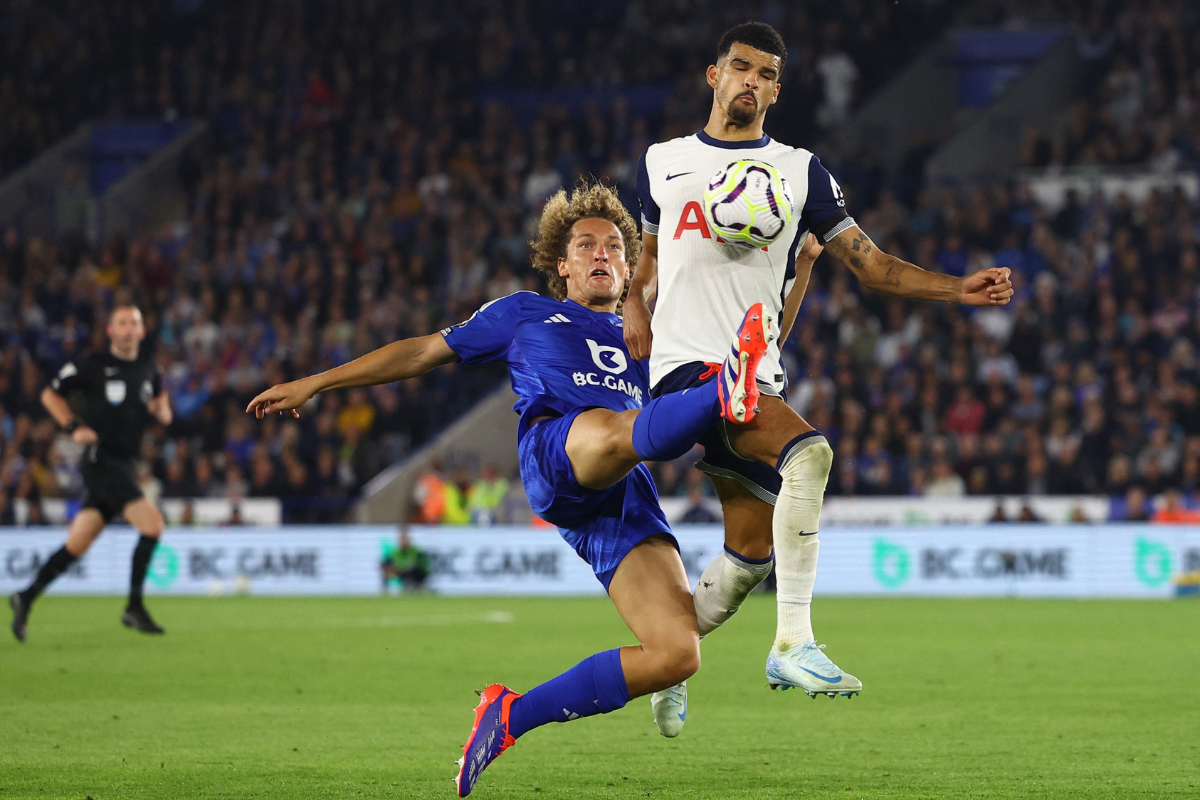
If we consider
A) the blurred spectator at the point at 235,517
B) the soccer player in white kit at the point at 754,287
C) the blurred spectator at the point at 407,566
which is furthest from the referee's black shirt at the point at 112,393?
the blurred spectator at the point at 235,517

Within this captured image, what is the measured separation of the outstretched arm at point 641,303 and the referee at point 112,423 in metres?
6.80

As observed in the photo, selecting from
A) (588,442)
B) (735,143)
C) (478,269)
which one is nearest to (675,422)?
(588,442)

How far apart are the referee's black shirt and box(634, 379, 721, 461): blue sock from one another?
769cm

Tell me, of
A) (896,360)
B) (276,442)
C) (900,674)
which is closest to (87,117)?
(276,442)

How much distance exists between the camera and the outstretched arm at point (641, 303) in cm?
575

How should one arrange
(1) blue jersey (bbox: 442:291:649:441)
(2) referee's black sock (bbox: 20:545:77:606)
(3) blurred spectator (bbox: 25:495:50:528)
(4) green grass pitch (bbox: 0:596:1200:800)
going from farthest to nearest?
(3) blurred spectator (bbox: 25:495:50:528)
(2) referee's black sock (bbox: 20:545:77:606)
(4) green grass pitch (bbox: 0:596:1200:800)
(1) blue jersey (bbox: 442:291:649:441)

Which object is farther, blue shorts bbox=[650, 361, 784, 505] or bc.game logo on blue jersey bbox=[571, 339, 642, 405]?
bc.game logo on blue jersey bbox=[571, 339, 642, 405]

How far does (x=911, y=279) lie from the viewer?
17.4ft

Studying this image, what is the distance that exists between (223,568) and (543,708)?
14.2 meters

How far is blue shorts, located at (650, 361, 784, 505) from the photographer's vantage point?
556cm

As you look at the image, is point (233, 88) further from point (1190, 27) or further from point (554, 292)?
point (554, 292)

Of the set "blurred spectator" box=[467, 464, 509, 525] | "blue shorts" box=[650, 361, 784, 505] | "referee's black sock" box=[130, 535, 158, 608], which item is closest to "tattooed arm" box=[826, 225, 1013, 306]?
"blue shorts" box=[650, 361, 784, 505]

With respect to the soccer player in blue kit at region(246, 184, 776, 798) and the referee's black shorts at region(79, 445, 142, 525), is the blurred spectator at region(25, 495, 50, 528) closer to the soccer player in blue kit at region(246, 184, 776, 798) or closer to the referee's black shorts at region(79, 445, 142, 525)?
the referee's black shorts at region(79, 445, 142, 525)

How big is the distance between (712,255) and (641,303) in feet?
1.48
